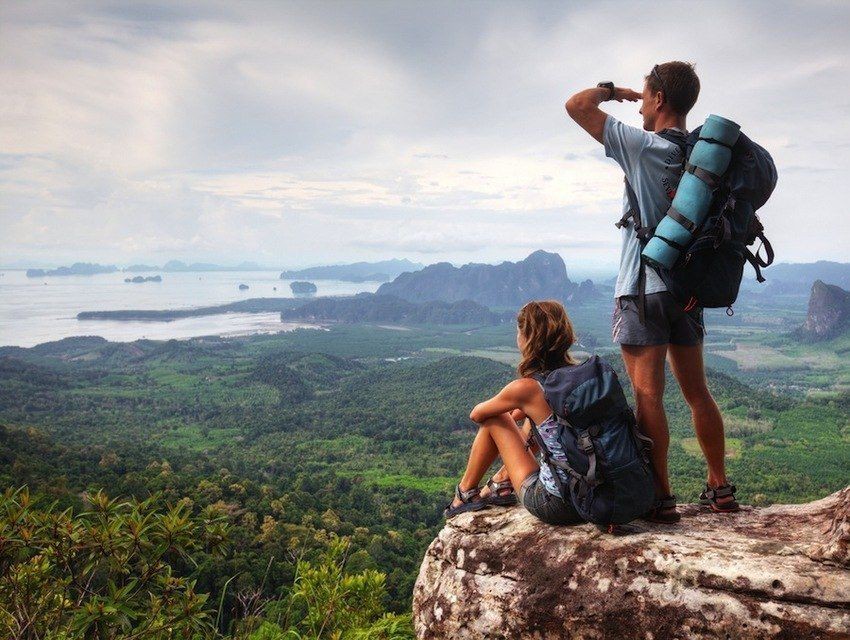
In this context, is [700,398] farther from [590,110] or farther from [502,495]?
[590,110]

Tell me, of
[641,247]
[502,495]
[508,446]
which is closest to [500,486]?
[502,495]

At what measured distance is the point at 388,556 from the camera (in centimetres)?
2283

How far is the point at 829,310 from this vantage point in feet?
424

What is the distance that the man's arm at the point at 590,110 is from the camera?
129 inches

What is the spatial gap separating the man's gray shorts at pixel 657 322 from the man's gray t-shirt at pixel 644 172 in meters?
0.07

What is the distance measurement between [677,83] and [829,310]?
506 ft

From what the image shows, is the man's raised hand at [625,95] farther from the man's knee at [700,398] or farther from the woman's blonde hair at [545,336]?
the man's knee at [700,398]

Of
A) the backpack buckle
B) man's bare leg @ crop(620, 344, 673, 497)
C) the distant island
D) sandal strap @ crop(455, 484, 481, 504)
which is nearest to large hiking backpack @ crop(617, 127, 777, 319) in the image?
man's bare leg @ crop(620, 344, 673, 497)

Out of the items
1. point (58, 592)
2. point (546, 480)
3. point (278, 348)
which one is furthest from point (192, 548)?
point (278, 348)

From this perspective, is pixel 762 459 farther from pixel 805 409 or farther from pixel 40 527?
pixel 40 527

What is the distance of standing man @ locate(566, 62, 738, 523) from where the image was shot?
10.2 ft

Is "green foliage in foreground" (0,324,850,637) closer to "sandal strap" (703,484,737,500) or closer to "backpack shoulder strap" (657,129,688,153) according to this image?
"sandal strap" (703,484,737,500)

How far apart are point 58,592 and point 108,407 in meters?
80.8

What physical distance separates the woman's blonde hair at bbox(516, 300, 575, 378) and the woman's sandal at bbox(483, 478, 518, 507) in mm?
894
